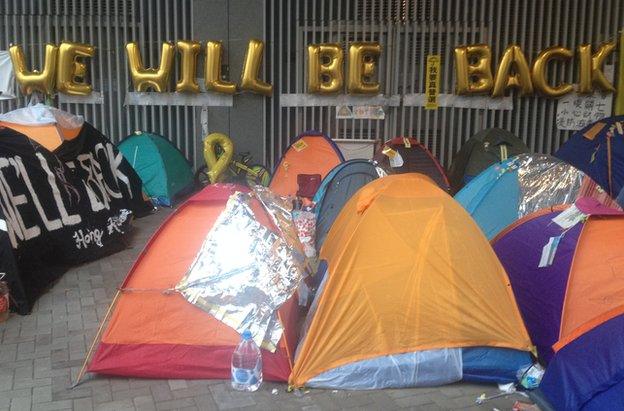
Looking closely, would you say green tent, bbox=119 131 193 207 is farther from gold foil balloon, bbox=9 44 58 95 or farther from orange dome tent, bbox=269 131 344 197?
gold foil balloon, bbox=9 44 58 95

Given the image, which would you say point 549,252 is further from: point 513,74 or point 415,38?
point 415,38

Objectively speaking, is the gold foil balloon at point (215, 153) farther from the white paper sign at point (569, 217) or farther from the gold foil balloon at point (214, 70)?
the white paper sign at point (569, 217)

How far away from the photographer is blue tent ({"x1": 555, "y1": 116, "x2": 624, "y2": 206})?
8.38 metres

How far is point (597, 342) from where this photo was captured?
3.84 meters

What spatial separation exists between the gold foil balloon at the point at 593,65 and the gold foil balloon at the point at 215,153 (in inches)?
229

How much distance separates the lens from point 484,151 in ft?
30.7

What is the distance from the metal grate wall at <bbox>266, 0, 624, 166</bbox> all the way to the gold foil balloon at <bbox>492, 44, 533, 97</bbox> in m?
0.35

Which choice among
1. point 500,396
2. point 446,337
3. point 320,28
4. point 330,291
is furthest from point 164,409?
point 320,28

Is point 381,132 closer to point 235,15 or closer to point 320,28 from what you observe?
point 320,28

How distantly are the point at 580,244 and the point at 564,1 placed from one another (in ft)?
25.1

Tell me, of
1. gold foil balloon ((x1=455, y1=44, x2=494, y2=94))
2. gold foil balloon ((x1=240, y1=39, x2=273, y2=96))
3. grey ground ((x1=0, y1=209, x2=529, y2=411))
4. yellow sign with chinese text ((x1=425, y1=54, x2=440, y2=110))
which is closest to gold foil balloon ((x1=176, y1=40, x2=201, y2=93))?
gold foil balloon ((x1=240, y1=39, x2=273, y2=96))

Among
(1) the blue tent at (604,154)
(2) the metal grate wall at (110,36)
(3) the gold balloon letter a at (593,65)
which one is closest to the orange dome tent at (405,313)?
(1) the blue tent at (604,154)

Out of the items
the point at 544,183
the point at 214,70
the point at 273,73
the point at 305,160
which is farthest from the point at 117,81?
the point at 544,183

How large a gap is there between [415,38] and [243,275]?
292 inches
